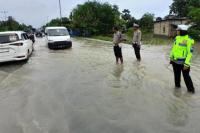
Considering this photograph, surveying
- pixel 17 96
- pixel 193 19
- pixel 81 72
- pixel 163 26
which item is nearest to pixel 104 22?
pixel 163 26

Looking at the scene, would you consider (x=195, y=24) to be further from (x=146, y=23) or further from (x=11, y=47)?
(x=146, y=23)

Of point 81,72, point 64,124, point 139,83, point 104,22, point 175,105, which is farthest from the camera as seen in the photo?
point 104,22

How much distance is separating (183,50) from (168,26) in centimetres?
3318

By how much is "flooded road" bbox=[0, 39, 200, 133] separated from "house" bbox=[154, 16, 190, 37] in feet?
90.2

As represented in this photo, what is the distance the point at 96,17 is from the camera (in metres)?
49.5

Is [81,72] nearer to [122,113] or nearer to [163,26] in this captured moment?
[122,113]

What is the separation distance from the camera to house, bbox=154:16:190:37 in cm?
3803

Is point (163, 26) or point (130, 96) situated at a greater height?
point (163, 26)

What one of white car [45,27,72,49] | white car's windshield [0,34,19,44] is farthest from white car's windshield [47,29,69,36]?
white car's windshield [0,34,19,44]

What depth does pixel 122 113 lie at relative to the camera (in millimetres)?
5930

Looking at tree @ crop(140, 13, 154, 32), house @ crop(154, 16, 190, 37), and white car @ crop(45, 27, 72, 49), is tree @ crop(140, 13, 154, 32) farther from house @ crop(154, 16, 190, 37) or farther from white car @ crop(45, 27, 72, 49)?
white car @ crop(45, 27, 72, 49)

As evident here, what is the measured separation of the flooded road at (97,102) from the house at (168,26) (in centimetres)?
2749

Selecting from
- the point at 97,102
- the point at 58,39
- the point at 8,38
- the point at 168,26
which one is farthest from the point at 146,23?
the point at 97,102

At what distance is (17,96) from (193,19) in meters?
26.6
